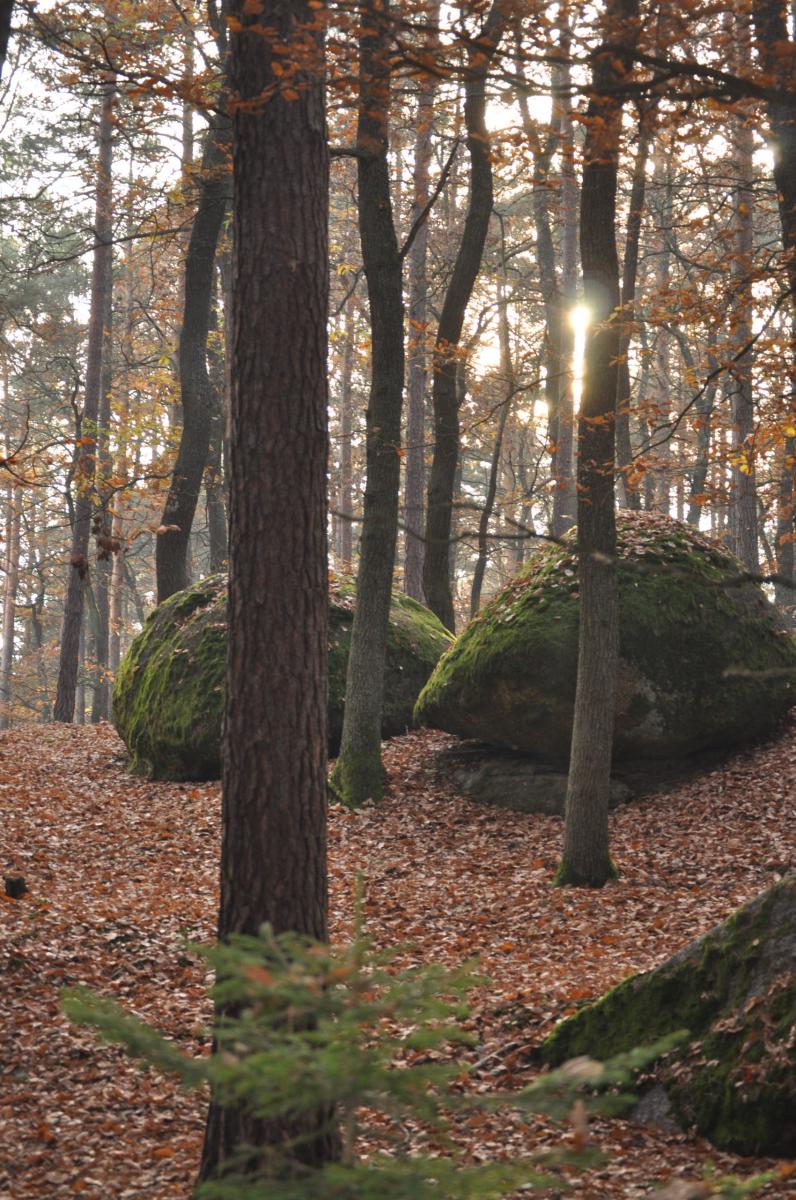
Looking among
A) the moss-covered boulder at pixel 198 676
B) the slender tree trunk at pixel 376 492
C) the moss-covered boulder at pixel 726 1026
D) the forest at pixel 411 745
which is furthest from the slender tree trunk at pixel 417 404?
the moss-covered boulder at pixel 726 1026

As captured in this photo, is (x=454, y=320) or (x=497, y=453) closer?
(x=454, y=320)

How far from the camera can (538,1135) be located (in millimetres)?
4652

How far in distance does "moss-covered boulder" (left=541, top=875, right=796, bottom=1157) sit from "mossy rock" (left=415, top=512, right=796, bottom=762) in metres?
5.22

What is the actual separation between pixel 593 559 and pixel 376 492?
3.18 metres

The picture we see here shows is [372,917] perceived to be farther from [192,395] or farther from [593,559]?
[192,395]

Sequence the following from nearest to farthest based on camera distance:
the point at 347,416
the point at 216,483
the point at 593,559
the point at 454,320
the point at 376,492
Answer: the point at 593,559 → the point at 376,492 → the point at 454,320 → the point at 216,483 → the point at 347,416

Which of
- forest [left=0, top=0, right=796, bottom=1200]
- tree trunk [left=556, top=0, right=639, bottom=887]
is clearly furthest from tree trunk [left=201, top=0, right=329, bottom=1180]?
tree trunk [left=556, top=0, right=639, bottom=887]

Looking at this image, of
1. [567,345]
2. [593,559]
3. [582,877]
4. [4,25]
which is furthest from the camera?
[567,345]

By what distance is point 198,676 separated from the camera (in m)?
12.5

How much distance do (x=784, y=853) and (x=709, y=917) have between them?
149 centimetres

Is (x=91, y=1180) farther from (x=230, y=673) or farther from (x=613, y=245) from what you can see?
(x=613, y=245)

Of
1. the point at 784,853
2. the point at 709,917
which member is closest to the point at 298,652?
the point at 709,917

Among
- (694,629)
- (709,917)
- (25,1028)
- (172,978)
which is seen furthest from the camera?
(694,629)

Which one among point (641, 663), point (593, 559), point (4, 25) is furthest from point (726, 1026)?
point (4, 25)
